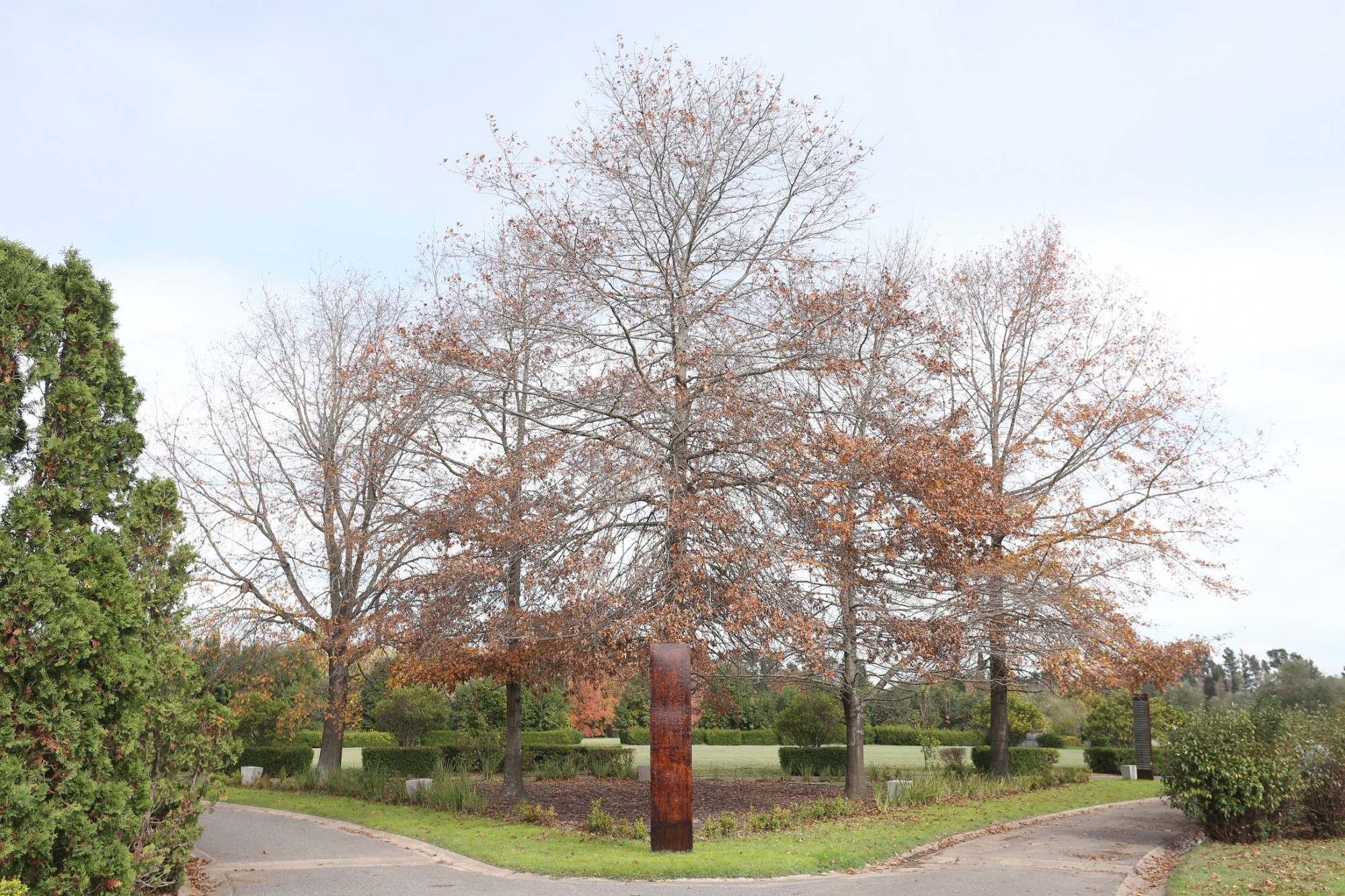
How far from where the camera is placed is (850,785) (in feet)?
55.1

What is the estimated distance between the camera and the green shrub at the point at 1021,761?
77.1ft

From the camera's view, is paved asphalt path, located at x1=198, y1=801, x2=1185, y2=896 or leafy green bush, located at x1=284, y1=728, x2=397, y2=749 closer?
paved asphalt path, located at x1=198, y1=801, x2=1185, y2=896

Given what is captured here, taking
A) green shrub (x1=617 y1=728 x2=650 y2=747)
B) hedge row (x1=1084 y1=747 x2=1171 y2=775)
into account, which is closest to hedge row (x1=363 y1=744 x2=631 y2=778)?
hedge row (x1=1084 y1=747 x2=1171 y2=775)

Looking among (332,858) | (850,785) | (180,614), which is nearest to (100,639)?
(180,614)

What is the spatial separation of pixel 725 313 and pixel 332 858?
31.6 feet

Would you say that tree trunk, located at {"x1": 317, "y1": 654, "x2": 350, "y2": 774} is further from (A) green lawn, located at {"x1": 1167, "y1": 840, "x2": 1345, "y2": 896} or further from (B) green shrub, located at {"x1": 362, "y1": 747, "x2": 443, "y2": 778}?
(A) green lawn, located at {"x1": 1167, "y1": 840, "x2": 1345, "y2": 896}

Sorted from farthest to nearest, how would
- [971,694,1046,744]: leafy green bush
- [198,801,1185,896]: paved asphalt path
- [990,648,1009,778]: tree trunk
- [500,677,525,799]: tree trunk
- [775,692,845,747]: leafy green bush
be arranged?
[971,694,1046,744]: leafy green bush → [775,692,845,747]: leafy green bush → [990,648,1009,778]: tree trunk → [500,677,525,799]: tree trunk → [198,801,1185,896]: paved asphalt path

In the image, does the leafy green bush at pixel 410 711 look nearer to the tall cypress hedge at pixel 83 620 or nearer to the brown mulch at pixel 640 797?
the brown mulch at pixel 640 797

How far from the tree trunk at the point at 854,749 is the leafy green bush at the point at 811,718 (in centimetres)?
802

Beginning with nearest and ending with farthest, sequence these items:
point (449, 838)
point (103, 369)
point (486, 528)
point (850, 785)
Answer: point (103, 369)
point (449, 838)
point (486, 528)
point (850, 785)

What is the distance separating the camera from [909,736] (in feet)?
138

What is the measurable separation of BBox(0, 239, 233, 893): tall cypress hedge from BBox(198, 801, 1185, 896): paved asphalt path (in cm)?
191

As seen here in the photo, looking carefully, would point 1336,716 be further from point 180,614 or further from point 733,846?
point 180,614

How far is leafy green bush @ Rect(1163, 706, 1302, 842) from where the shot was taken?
11641mm
